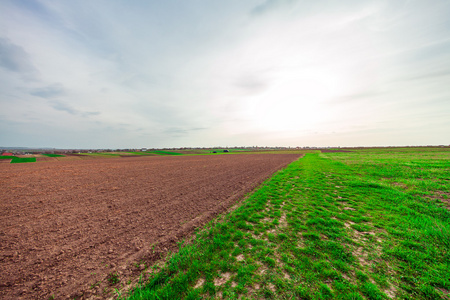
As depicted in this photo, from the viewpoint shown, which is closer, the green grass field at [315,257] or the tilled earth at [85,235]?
the green grass field at [315,257]

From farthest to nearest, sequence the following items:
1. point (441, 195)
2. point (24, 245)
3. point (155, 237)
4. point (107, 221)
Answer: point (441, 195), point (107, 221), point (155, 237), point (24, 245)

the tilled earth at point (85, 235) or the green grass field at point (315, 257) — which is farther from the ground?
the green grass field at point (315, 257)

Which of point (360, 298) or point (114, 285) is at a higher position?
point (360, 298)

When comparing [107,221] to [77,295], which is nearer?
[77,295]

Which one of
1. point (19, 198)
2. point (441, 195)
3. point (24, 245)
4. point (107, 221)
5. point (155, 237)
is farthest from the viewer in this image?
point (19, 198)

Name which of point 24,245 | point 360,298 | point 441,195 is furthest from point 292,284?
point 441,195

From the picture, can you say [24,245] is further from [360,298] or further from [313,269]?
[360,298]

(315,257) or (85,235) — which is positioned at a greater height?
(315,257)

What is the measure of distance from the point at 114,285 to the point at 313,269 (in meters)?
4.75

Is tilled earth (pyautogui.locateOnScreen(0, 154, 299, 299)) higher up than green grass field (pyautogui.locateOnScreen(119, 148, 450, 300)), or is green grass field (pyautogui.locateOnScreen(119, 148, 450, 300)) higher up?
green grass field (pyautogui.locateOnScreen(119, 148, 450, 300))

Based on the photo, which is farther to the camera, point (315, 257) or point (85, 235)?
point (85, 235)

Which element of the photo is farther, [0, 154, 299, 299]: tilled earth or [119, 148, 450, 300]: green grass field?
[0, 154, 299, 299]: tilled earth

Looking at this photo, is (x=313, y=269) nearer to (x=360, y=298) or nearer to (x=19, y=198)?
(x=360, y=298)

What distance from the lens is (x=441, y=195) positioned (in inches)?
344
